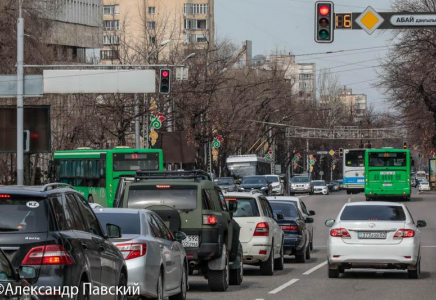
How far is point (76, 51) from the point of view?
8969cm

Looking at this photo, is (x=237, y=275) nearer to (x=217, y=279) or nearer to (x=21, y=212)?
(x=217, y=279)

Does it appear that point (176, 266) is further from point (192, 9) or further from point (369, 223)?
point (192, 9)

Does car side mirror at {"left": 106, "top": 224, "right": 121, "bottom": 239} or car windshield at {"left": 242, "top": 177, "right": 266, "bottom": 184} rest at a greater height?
car side mirror at {"left": 106, "top": 224, "right": 121, "bottom": 239}

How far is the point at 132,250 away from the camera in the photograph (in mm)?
13180

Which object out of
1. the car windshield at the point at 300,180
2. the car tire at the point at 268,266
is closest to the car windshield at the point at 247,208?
the car tire at the point at 268,266

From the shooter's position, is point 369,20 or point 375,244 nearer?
point 375,244

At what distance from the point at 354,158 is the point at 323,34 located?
54.1 meters

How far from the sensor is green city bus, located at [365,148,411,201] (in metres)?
62.2

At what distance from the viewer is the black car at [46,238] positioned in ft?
30.3

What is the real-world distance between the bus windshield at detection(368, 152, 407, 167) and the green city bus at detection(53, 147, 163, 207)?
2133 centimetres

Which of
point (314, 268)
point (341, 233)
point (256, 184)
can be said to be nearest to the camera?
point (341, 233)

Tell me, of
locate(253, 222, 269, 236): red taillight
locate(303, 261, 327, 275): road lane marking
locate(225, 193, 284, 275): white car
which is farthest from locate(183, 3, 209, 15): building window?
locate(253, 222, 269, 236): red taillight

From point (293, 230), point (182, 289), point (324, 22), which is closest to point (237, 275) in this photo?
point (182, 289)

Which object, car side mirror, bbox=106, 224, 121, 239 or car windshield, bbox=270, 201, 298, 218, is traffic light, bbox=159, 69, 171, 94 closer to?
car windshield, bbox=270, 201, 298, 218
